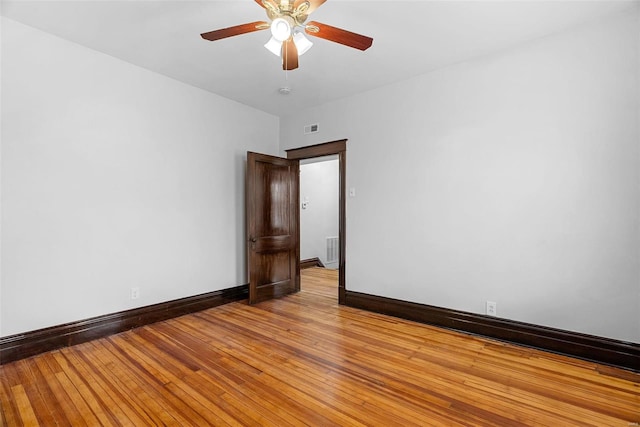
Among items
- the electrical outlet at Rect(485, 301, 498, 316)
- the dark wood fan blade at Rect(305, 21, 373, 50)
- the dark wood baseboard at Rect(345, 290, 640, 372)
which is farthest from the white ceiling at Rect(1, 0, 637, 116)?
the dark wood baseboard at Rect(345, 290, 640, 372)

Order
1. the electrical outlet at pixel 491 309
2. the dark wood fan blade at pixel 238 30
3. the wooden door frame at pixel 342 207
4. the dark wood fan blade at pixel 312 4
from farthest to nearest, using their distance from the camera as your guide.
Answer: the wooden door frame at pixel 342 207 → the electrical outlet at pixel 491 309 → the dark wood fan blade at pixel 238 30 → the dark wood fan blade at pixel 312 4

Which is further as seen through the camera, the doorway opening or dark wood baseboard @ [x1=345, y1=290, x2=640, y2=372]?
the doorway opening

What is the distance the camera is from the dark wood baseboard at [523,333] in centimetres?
243

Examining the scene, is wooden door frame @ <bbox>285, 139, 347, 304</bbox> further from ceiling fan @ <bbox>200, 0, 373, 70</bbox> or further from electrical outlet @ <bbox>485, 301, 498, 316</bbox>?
ceiling fan @ <bbox>200, 0, 373, 70</bbox>

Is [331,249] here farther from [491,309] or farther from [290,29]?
[290,29]

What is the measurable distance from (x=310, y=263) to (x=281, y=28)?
5530mm

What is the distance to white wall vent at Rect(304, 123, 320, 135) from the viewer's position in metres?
4.47

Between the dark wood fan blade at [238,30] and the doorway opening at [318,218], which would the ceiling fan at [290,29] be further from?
the doorway opening at [318,218]

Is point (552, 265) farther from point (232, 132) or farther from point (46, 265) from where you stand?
point (46, 265)

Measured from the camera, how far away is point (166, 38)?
9.16 ft

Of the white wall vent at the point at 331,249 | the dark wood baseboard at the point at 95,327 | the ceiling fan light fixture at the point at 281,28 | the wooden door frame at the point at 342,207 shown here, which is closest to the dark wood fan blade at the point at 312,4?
the ceiling fan light fixture at the point at 281,28

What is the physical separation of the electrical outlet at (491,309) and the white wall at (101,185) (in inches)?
126

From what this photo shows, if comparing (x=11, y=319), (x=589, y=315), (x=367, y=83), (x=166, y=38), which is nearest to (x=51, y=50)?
(x=166, y=38)

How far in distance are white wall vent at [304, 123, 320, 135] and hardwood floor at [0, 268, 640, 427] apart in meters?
2.76
